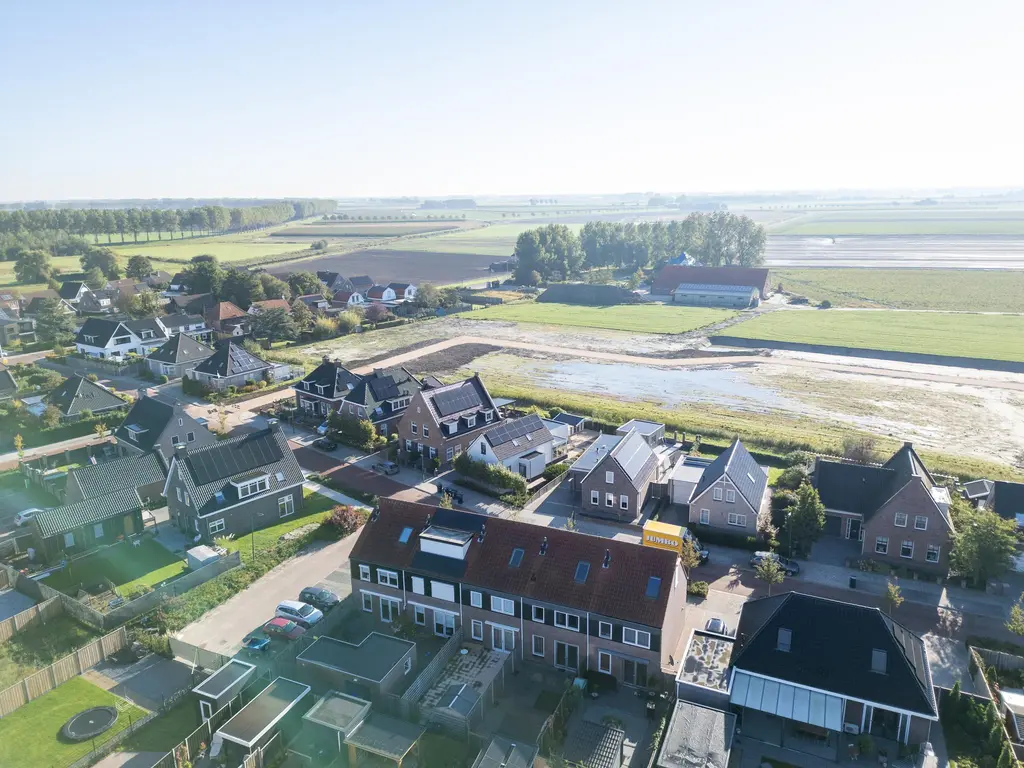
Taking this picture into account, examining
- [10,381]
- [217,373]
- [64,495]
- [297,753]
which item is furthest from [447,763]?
[10,381]

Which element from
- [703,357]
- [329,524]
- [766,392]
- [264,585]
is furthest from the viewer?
[703,357]

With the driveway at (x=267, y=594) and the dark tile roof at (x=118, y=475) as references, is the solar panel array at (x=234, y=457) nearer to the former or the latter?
the dark tile roof at (x=118, y=475)

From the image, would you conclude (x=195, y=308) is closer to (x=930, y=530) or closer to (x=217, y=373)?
(x=217, y=373)

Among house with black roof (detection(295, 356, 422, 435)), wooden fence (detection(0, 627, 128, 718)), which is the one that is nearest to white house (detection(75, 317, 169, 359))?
house with black roof (detection(295, 356, 422, 435))

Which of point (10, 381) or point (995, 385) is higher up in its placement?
point (10, 381)

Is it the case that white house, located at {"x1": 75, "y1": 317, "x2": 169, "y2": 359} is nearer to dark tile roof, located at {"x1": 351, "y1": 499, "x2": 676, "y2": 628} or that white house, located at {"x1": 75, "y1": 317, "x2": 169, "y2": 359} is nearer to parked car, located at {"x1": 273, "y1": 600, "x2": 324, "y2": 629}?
parked car, located at {"x1": 273, "y1": 600, "x2": 324, "y2": 629}

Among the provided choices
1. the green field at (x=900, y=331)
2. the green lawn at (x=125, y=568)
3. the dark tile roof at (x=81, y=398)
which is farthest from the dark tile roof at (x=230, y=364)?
the green field at (x=900, y=331)

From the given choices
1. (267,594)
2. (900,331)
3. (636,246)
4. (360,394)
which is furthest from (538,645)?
(636,246)
